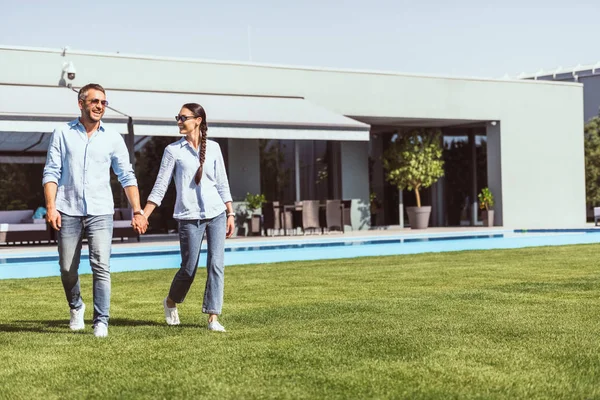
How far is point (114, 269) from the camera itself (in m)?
12.6

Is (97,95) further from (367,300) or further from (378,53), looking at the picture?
(378,53)

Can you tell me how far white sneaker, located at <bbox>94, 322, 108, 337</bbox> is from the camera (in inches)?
224

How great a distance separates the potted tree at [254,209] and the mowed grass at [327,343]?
34.7ft

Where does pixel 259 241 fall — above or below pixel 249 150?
below

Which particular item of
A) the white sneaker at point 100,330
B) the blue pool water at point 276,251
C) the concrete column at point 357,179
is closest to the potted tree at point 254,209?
the blue pool water at point 276,251

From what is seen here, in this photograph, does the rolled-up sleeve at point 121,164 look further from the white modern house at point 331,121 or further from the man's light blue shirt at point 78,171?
the white modern house at point 331,121

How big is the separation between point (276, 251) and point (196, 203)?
830cm

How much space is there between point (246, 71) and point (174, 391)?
55.2 ft

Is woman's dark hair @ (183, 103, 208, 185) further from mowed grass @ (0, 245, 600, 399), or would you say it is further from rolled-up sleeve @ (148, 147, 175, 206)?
mowed grass @ (0, 245, 600, 399)

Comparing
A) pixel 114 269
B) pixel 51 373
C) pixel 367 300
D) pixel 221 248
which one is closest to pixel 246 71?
pixel 114 269

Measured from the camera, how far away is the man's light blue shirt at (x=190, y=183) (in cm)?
596

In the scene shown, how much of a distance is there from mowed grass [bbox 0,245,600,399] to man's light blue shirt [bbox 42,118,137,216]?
2.92 ft

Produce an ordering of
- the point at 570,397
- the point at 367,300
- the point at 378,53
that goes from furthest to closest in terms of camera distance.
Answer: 1. the point at 378,53
2. the point at 367,300
3. the point at 570,397

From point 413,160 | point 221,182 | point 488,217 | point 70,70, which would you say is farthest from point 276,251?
point 488,217
